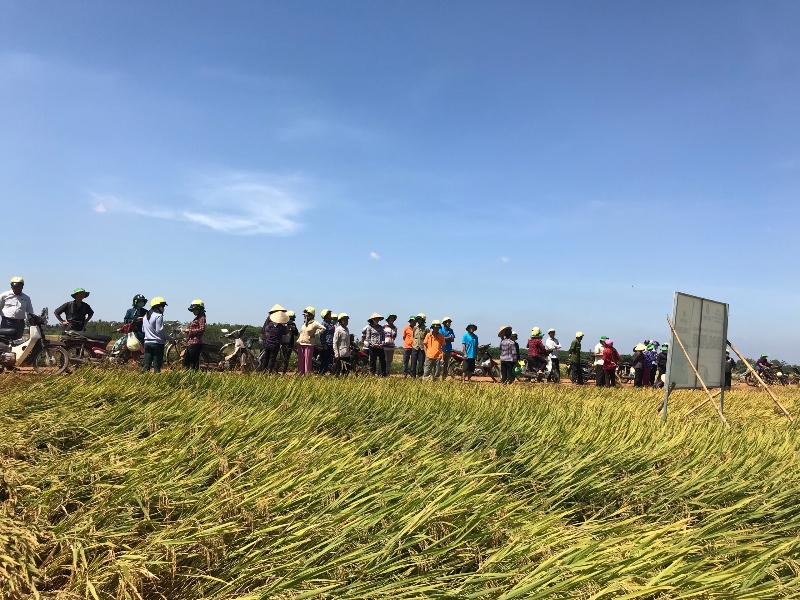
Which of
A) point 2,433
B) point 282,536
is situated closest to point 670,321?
point 282,536

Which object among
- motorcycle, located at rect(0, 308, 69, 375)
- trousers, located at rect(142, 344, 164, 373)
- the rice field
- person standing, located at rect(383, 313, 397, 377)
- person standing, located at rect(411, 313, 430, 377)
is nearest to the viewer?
the rice field

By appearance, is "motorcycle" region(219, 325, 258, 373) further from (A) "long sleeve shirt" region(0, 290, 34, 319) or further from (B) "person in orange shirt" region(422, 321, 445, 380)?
(A) "long sleeve shirt" region(0, 290, 34, 319)

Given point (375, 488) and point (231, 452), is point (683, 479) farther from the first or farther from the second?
point (231, 452)

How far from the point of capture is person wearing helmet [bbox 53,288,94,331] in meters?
10.3

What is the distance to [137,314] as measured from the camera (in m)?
Result: 11.6

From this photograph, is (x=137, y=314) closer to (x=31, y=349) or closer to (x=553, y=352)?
(x=31, y=349)

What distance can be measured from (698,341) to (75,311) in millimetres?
10533

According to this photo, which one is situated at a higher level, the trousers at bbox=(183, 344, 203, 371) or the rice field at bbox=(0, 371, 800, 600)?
the trousers at bbox=(183, 344, 203, 371)

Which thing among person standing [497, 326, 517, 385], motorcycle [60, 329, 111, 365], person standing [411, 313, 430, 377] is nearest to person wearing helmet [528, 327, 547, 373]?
person standing [497, 326, 517, 385]

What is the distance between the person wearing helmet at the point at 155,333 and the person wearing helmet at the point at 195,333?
0.67 metres

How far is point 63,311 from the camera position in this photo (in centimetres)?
1038

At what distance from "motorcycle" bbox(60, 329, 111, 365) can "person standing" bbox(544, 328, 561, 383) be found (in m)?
11.7

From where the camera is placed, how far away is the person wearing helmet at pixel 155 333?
30.3 ft

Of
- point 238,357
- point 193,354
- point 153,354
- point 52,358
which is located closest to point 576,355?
point 238,357
